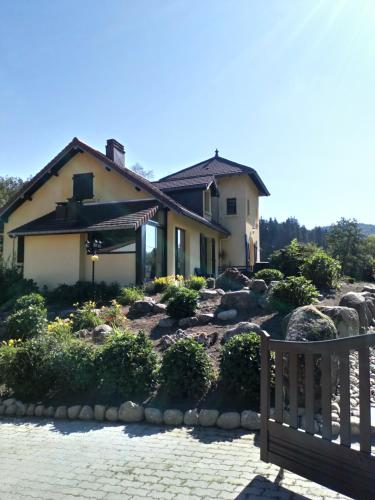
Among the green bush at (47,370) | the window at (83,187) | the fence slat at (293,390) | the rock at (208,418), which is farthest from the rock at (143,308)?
the window at (83,187)

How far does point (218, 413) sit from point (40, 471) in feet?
6.95

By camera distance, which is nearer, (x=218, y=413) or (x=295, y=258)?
(x=218, y=413)

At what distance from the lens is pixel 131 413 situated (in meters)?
5.34

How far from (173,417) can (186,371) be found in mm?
623

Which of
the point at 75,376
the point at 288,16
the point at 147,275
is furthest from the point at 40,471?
the point at 147,275

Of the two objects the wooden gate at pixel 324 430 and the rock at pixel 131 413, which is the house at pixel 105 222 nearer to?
the rock at pixel 131 413

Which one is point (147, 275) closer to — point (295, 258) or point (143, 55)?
point (295, 258)

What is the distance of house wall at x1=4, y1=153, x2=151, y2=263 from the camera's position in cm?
1700

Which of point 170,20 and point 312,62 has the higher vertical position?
point 170,20

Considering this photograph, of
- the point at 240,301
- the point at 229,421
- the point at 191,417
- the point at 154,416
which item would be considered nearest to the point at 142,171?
the point at 240,301

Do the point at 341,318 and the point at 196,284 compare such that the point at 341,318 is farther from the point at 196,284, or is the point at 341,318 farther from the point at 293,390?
the point at 196,284

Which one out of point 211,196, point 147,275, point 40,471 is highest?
point 211,196

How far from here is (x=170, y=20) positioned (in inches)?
344

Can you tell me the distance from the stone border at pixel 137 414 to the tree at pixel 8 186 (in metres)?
30.4
